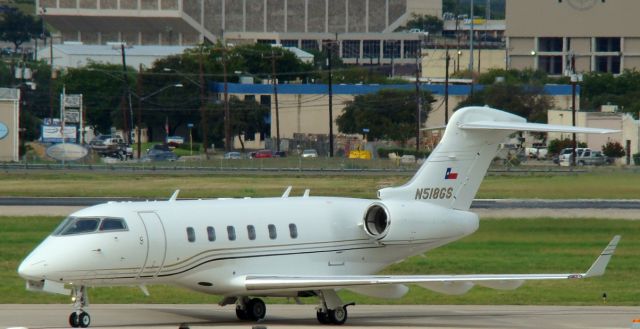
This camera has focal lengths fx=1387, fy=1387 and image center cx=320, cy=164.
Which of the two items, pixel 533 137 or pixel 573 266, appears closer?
pixel 573 266

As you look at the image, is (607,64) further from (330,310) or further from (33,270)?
(33,270)

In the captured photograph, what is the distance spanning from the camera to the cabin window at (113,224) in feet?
84.9

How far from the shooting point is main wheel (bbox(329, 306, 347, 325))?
90.7 ft

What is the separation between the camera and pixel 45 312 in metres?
28.6

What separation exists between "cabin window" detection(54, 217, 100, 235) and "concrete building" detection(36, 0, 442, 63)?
144886 mm

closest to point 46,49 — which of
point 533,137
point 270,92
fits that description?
point 270,92

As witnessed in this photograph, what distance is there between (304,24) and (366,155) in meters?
85.3

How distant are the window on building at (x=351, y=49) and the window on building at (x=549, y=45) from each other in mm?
37724

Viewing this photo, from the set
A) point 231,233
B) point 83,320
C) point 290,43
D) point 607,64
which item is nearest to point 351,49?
point 290,43

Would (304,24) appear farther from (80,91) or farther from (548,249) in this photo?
(548,249)

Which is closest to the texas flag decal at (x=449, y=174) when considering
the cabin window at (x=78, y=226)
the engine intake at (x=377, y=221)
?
the engine intake at (x=377, y=221)

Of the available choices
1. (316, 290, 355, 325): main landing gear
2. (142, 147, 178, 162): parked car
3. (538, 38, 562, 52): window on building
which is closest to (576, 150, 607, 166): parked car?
(142, 147, 178, 162): parked car

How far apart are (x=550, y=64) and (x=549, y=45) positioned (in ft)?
8.92

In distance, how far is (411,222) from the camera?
95.8 feet
